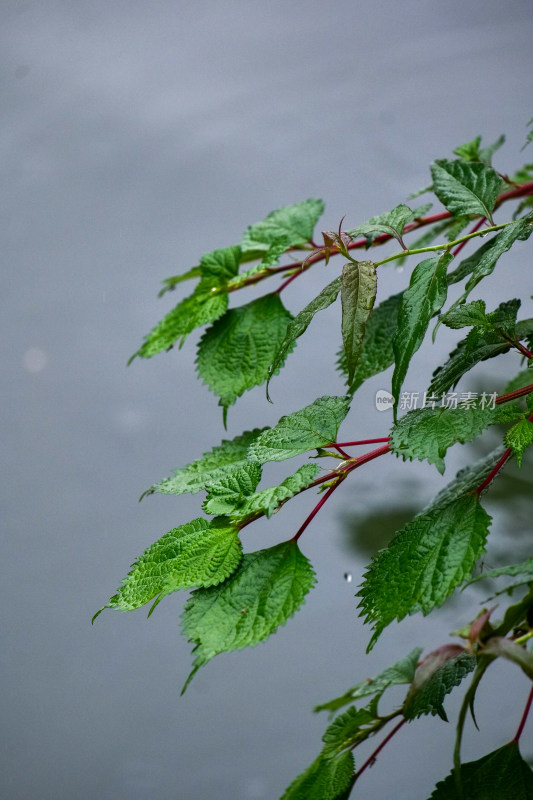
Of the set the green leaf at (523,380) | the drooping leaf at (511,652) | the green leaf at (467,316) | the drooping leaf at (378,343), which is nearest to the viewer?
the drooping leaf at (511,652)

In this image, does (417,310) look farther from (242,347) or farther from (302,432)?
(242,347)

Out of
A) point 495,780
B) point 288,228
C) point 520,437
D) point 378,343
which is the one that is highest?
point 288,228

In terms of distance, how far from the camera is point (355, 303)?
0.37 meters

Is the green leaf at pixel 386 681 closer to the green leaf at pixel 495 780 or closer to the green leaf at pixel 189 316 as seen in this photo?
the green leaf at pixel 495 780

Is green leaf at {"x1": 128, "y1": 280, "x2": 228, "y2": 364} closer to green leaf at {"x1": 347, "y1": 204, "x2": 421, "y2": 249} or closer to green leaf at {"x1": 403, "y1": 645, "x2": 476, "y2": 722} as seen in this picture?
green leaf at {"x1": 347, "y1": 204, "x2": 421, "y2": 249}

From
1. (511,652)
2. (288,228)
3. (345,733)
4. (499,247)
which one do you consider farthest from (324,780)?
(288,228)

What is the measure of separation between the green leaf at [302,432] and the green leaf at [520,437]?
77 millimetres

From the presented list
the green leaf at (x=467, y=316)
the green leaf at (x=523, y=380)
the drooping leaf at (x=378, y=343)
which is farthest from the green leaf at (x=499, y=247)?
the green leaf at (x=523, y=380)

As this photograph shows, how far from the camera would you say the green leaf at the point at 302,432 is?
40 cm

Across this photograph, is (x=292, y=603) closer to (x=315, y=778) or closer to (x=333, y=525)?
(x=315, y=778)

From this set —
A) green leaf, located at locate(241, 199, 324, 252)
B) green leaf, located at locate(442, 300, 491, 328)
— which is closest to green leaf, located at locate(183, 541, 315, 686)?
green leaf, located at locate(442, 300, 491, 328)

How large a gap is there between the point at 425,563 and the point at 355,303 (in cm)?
11

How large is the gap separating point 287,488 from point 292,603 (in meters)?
0.05

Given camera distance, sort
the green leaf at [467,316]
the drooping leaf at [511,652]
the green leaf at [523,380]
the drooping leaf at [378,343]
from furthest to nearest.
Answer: the green leaf at [523,380] → the drooping leaf at [378,343] → the green leaf at [467,316] → the drooping leaf at [511,652]
